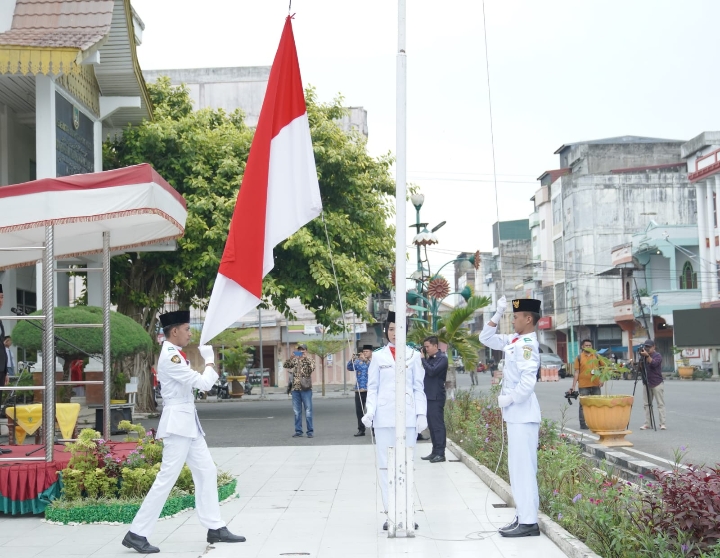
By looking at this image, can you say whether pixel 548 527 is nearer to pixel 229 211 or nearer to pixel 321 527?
pixel 321 527

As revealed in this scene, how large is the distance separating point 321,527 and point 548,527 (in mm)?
2168

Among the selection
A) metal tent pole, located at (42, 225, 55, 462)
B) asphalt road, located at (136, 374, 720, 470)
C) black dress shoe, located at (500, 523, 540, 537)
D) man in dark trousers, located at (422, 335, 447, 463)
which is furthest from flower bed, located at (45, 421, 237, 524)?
man in dark trousers, located at (422, 335, 447, 463)

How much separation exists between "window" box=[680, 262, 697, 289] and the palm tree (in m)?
45.0

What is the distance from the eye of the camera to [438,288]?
21531 millimetres

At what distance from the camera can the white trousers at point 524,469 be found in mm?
7871

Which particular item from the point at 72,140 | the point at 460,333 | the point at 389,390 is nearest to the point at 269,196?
the point at 389,390

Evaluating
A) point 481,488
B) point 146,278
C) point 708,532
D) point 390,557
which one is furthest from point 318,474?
point 146,278

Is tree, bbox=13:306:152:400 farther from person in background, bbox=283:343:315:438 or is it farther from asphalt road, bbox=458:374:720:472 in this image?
asphalt road, bbox=458:374:720:472

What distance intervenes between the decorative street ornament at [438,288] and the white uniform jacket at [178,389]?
1397cm

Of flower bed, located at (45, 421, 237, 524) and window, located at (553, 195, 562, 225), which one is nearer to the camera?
flower bed, located at (45, 421, 237, 524)

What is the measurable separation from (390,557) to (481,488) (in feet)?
13.1

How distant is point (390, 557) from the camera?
7.39 meters

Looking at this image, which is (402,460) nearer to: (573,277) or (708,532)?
(708,532)

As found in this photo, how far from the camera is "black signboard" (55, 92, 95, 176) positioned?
18922 mm
